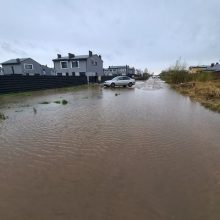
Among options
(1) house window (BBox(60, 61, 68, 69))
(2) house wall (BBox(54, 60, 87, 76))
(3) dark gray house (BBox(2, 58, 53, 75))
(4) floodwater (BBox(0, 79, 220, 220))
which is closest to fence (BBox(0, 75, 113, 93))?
(2) house wall (BBox(54, 60, 87, 76))

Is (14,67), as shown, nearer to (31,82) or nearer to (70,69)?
(70,69)

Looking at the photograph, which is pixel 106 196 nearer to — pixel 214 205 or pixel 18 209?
pixel 18 209

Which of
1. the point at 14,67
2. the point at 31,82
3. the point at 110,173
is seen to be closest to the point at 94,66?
the point at 14,67

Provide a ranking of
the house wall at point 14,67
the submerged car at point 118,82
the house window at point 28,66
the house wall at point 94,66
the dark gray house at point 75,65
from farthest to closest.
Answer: the house window at point 28,66, the house wall at point 14,67, the house wall at point 94,66, the dark gray house at point 75,65, the submerged car at point 118,82

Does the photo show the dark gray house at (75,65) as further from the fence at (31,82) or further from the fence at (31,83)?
the fence at (31,83)

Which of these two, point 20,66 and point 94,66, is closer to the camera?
point 20,66

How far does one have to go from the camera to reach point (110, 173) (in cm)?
382

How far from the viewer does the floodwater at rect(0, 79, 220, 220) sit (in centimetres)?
284

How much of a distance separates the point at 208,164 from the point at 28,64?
51.0 metres

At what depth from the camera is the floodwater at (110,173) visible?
9.32 feet

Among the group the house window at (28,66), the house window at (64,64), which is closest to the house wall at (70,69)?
the house window at (64,64)

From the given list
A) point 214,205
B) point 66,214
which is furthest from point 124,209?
point 214,205

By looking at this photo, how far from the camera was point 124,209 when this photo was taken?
2.84 m

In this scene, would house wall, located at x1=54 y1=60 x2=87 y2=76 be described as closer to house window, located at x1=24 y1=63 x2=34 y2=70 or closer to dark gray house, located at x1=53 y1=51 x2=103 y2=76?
dark gray house, located at x1=53 y1=51 x2=103 y2=76
